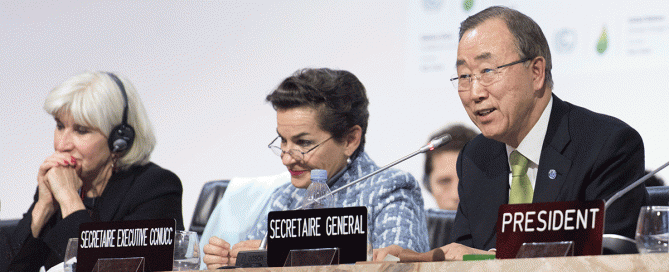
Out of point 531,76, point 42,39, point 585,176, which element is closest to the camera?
point 585,176

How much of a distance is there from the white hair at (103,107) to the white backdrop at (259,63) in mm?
622

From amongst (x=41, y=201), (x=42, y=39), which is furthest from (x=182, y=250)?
(x=42, y=39)

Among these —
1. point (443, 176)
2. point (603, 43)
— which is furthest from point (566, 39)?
point (443, 176)

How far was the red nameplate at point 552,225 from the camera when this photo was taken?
980 mm

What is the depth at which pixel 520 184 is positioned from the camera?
5.65 feet

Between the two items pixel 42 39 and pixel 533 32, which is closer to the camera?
pixel 533 32

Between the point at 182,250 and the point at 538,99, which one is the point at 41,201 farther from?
the point at 538,99

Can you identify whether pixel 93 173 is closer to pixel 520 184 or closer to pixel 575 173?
pixel 520 184

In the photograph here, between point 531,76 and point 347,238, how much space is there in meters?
0.81

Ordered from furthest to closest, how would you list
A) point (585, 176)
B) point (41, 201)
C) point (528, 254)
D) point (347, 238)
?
point (41, 201)
point (585, 176)
point (347, 238)
point (528, 254)

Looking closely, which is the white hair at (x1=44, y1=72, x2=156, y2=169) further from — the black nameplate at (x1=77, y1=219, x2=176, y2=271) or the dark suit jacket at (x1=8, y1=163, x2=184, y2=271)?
the black nameplate at (x1=77, y1=219, x2=176, y2=271)

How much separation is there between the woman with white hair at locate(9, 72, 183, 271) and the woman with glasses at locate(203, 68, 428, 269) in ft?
1.47

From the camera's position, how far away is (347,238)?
3.74 feet

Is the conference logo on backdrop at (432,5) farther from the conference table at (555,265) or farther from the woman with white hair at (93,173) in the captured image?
the conference table at (555,265)
